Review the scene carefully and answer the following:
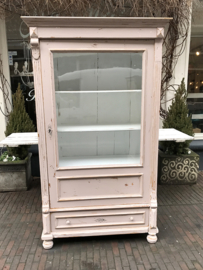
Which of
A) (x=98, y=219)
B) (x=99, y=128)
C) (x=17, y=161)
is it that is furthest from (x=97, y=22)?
(x=17, y=161)

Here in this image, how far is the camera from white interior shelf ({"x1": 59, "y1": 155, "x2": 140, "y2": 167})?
2463 millimetres

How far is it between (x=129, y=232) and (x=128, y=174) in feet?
2.20

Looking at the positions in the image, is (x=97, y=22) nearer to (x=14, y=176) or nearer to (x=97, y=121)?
(x=97, y=121)

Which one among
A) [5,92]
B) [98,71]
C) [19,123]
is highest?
[98,71]

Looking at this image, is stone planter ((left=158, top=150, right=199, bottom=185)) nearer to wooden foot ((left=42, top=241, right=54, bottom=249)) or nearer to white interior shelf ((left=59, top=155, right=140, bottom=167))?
white interior shelf ((left=59, top=155, right=140, bottom=167))

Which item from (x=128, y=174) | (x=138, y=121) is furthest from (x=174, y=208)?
(x=138, y=121)

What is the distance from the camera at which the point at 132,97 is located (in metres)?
2.59

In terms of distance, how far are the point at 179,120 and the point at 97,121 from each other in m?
1.91

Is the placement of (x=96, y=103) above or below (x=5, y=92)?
below

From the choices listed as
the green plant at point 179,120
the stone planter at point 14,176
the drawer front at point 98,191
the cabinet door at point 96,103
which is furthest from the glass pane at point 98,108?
the green plant at point 179,120

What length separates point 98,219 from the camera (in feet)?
7.88

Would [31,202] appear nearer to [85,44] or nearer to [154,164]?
[154,164]

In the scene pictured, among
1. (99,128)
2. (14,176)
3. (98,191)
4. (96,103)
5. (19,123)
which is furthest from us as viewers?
(19,123)

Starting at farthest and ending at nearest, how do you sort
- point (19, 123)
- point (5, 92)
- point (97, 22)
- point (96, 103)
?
point (5, 92) → point (19, 123) → point (96, 103) → point (97, 22)
